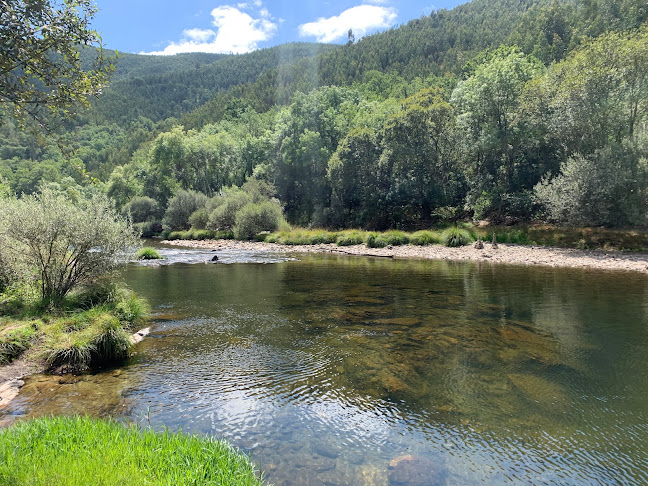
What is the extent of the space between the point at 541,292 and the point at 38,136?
1913 cm

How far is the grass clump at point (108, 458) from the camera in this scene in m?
4.12

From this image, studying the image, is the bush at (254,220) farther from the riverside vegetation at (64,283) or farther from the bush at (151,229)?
the riverside vegetation at (64,283)

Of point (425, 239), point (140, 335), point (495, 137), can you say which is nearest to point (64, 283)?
point (140, 335)

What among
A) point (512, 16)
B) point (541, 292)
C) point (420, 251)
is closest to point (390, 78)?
point (512, 16)

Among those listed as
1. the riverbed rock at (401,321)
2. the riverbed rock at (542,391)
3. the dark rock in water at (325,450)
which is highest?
the dark rock in water at (325,450)

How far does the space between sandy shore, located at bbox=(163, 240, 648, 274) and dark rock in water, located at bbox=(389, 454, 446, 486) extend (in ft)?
76.4

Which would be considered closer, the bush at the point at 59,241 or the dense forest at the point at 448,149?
the bush at the point at 59,241

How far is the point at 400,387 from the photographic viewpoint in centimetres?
863

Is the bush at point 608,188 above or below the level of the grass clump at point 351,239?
above

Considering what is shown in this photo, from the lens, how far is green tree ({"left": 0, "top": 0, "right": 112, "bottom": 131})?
19.1 feet

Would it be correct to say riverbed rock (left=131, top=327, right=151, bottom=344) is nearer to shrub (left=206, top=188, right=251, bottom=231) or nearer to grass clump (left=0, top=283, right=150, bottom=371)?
grass clump (left=0, top=283, right=150, bottom=371)

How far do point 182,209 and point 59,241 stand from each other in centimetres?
5262

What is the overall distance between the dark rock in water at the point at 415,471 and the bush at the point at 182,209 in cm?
5994

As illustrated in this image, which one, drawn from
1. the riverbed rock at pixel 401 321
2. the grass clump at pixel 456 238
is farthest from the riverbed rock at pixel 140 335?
the grass clump at pixel 456 238
